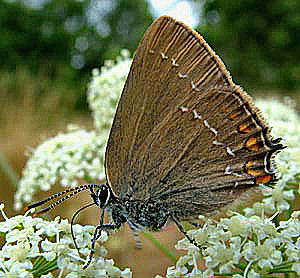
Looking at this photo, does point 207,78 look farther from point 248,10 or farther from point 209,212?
point 248,10

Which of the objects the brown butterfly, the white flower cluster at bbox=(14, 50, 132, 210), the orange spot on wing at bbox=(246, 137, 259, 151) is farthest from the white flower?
the white flower cluster at bbox=(14, 50, 132, 210)

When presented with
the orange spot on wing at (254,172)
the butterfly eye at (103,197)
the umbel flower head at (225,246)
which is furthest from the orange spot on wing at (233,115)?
the butterfly eye at (103,197)

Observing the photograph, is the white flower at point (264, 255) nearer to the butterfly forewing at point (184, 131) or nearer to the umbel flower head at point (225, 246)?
the umbel flower head at point (225, 246)

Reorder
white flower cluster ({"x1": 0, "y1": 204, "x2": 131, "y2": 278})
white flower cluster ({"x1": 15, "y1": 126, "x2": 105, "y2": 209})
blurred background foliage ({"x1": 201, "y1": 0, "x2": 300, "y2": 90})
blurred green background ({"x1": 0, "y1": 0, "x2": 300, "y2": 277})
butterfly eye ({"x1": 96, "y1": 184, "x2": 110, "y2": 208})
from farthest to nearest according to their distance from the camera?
1. blurred background foliage ({"x1": 201, "y1": 0, "x2": 300, "y2": 90})
2. blurred green background ({"x1": 0, "y1": 0, "x2": 300, "y2": 277})
3. white flower cluster ({"x1": 15, "y1": 126, "x2": 105, "y2": 209})
4. butterfly eye ({"x1": 96, "y1": 184, "x2": 110, "y2": 208})
5. white flower cluster ({"x1": 0, "y1": 204, "x2": 131, "y2": 278})

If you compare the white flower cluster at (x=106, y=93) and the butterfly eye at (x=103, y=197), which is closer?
the butterfly eye at (x=103, y=197)

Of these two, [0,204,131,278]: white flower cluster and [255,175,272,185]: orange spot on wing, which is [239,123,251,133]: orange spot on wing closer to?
[255,175,272,185]: orange spot on wing

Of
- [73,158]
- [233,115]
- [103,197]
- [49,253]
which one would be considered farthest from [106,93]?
[49,253]

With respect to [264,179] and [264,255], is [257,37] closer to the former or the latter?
[264,179]

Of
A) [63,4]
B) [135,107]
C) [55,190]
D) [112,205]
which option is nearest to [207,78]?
[135,107]

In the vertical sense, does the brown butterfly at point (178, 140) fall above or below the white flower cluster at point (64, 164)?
below
